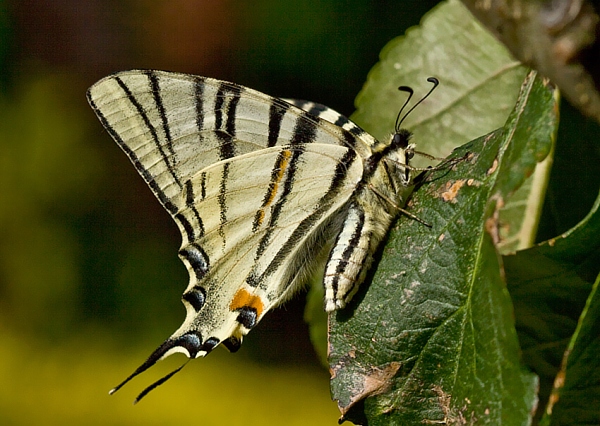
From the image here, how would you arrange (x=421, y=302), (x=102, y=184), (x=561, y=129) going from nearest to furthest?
(x=421, y=302) < (x=561, y=129) < (x=102, y=184)

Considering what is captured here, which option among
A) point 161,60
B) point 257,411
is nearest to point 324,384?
point 257,411

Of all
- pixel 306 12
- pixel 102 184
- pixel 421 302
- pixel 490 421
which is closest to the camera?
pixel 490 421

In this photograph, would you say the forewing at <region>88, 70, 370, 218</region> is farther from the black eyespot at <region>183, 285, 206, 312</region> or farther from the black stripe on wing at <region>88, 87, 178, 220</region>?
the black eyespot at <region>183, 285, 206, 312</region>

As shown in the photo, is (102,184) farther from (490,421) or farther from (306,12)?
(490,421)

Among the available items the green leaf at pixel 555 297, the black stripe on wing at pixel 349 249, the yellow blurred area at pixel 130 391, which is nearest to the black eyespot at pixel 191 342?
the black stripe on wing at pixel 349 249

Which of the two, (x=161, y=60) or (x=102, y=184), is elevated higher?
(x=161, y=60)

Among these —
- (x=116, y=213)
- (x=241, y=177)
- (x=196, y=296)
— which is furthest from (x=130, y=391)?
(x=241, y=177)

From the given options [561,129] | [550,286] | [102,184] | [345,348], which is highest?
[561,129]
